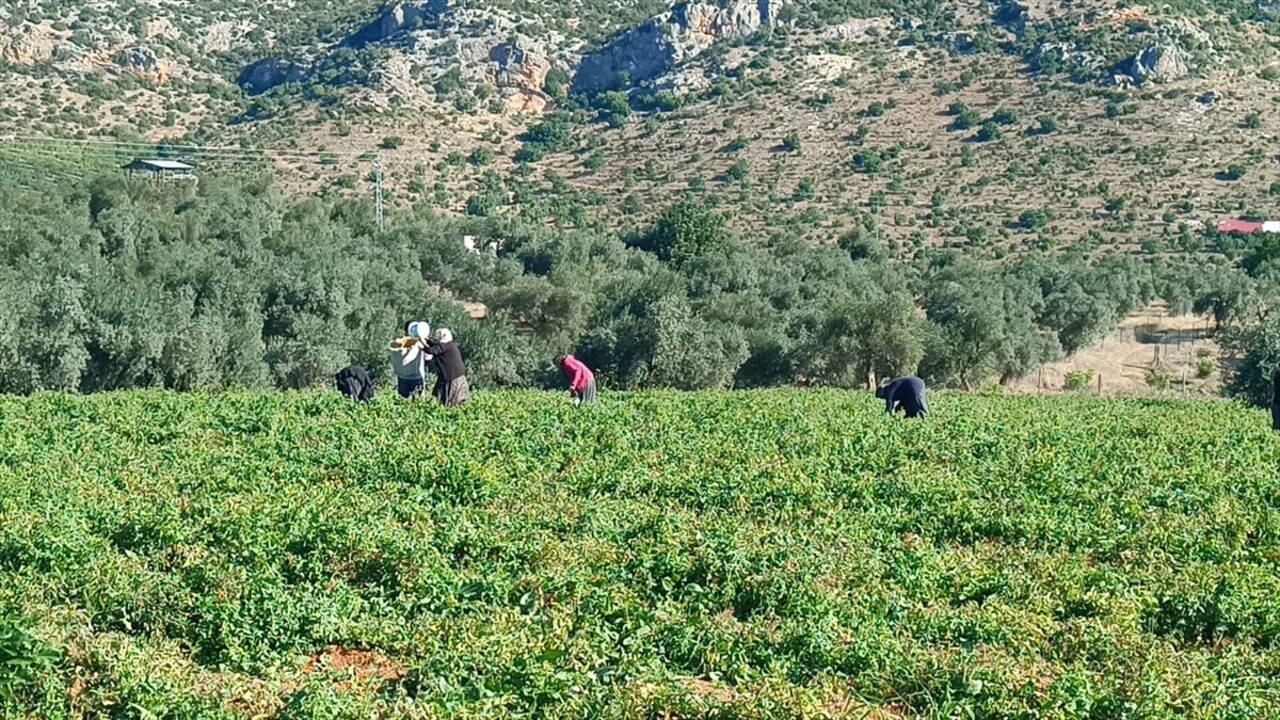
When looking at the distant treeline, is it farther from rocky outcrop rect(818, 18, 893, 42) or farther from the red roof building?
rocky outcrop rect(818, 18, 893, 42)

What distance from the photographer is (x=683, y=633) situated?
8141 millimetres

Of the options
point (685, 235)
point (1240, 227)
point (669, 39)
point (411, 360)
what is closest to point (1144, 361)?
point (1240, 227)

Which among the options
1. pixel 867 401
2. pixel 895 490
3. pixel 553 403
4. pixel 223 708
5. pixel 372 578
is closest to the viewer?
pixel 223 708

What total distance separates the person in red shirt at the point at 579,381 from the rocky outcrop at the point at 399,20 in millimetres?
83377

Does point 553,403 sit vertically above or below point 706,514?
below

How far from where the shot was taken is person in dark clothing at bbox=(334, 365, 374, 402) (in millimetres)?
21594

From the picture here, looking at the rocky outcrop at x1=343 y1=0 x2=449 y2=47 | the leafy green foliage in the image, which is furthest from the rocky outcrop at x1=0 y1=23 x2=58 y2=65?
the leafy green foliage

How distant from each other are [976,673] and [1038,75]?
85.9 m

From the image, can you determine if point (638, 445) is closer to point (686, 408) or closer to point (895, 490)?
point (895, 490)

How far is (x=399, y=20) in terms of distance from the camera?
A: 3935 inches

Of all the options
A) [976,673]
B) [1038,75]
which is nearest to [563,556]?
[976,673]

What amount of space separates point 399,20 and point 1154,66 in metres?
53.2

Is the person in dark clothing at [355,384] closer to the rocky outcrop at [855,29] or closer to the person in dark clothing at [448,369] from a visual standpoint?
the person in dark clothing at [448,369]

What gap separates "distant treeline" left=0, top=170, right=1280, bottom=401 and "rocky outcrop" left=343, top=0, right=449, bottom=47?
37394 mm
